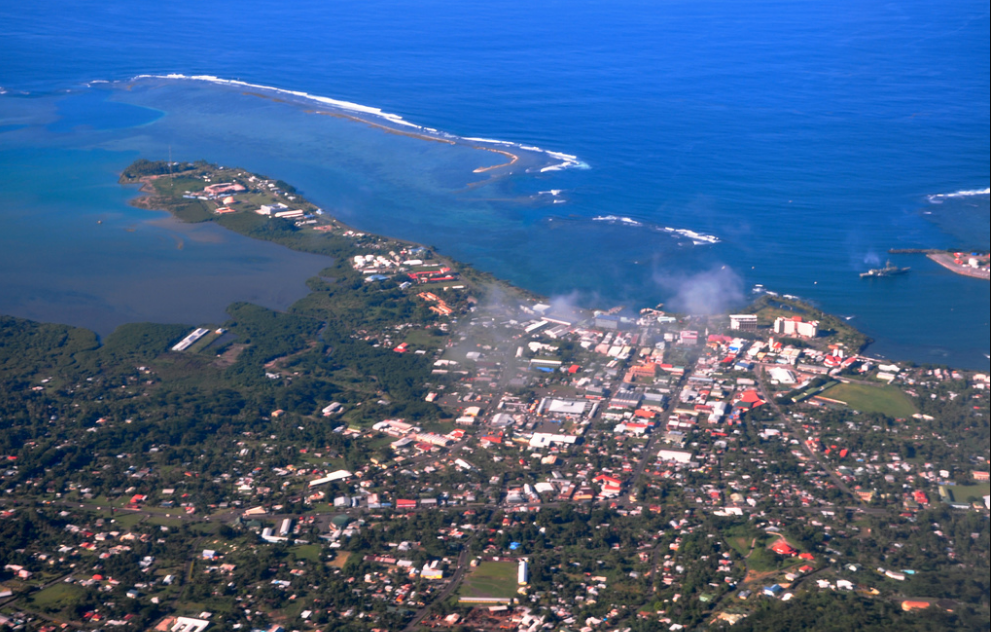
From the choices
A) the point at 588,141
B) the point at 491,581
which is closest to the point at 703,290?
the point at 491,581

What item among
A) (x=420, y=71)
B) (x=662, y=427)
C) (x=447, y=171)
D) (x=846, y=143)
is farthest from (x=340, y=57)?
(x=662, y=427)

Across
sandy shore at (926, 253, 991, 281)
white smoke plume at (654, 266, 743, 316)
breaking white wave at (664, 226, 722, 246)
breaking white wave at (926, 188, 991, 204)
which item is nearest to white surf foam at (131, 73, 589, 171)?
breaking white wave at (664, 226, 722, 246)

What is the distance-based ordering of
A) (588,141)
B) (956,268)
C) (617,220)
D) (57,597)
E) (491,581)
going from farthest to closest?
(588,141) < (617,220) < (956,268) < (491,581) < (57,597)

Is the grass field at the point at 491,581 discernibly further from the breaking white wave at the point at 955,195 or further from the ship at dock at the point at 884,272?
the breaking white wave at the point at 955,195

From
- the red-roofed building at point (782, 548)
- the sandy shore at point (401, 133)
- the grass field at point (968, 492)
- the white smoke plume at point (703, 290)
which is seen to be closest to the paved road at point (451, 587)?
the red-roofed building at point (782, 548)

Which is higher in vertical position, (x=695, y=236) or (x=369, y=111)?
(x=369, y=111)

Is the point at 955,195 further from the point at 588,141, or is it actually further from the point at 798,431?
the point at 798,431
